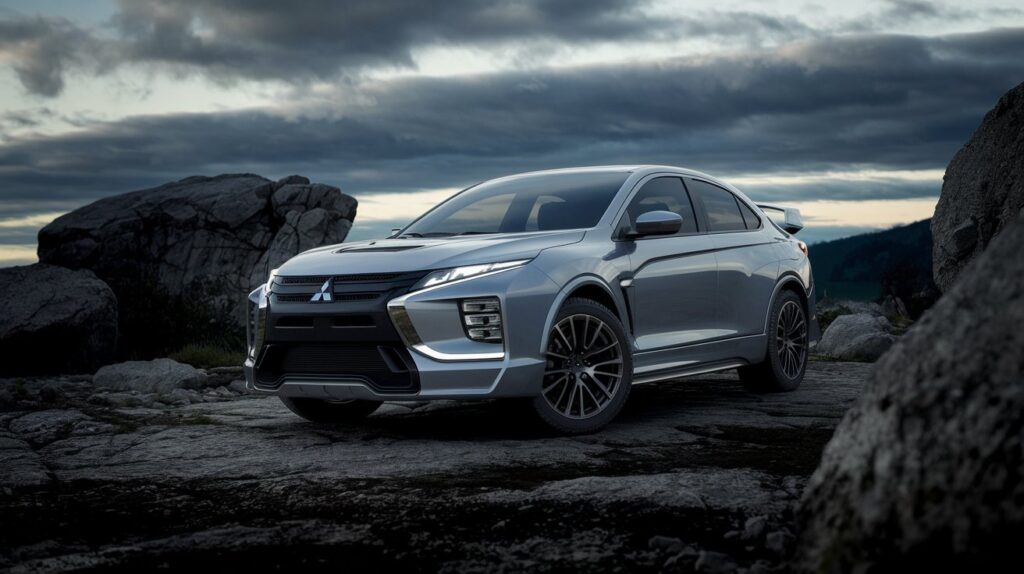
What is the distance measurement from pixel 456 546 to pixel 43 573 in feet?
4.43

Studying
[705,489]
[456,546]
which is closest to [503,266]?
[705,489]

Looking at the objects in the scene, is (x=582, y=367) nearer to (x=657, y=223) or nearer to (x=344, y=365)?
(x=657, y=223)

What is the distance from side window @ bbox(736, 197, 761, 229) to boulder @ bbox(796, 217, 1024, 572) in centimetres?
549

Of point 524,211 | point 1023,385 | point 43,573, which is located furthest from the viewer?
point 524,211

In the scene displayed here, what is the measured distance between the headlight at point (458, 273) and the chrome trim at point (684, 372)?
1244 mm

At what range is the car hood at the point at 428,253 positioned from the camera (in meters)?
5.98

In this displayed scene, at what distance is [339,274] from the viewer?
6.11 meters

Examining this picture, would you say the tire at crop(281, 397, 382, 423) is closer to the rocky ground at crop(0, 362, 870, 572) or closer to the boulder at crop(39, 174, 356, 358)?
the rocky ground at crop(0, 362, 870, 572)

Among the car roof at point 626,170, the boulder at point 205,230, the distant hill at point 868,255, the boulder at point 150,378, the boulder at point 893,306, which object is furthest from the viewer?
the distant hill at point 868,255

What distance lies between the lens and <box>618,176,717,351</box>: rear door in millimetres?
6762

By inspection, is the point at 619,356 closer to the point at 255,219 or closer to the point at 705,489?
the point at 705,489

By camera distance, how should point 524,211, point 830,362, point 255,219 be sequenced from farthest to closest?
point 255,219, point 830,362, point 524,211

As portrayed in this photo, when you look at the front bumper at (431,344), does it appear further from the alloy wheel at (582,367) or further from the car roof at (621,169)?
A: the car roof at (621,169)

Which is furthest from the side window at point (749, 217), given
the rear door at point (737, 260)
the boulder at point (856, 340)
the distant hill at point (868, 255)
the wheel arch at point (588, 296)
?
the distant hill at point (868, 255)
